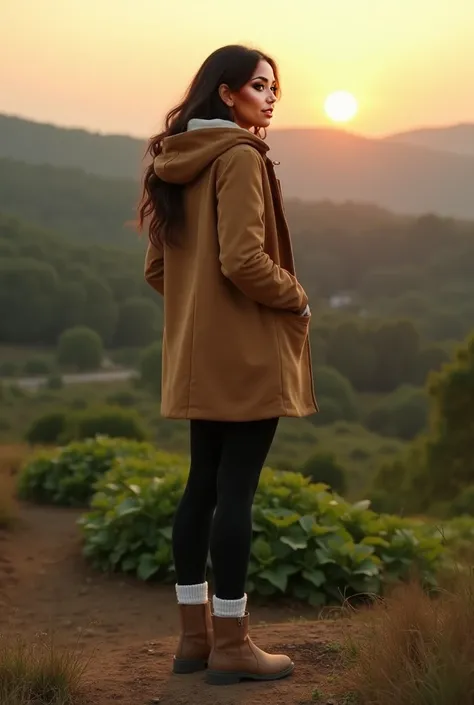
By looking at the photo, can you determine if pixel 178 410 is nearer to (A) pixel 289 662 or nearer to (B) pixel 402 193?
(A) pixel 289 662

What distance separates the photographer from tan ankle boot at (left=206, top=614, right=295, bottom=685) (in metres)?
2.65

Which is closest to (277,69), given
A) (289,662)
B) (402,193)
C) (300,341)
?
(300,341)

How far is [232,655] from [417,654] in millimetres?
490

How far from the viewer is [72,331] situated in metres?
78.1

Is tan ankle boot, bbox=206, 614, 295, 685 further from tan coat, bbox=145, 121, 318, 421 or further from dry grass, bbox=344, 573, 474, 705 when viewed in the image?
tan coat, bbox=145, 121, 318, 421

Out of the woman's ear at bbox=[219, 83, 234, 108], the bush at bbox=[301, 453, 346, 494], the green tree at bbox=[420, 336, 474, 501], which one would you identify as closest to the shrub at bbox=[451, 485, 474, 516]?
the green tree at bbox=[420, 336, 474, 501]

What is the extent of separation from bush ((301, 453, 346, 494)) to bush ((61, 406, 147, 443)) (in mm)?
3290

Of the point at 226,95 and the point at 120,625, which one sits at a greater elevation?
the point at 226,95

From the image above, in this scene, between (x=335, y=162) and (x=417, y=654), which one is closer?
(x=417, y=654)

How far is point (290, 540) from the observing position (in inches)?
199

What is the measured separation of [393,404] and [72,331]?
26.1m

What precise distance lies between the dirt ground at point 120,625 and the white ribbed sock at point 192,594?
0.20 m

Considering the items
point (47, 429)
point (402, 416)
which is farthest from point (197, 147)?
point (402, 416)

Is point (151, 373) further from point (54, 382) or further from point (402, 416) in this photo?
point (402, 416)
